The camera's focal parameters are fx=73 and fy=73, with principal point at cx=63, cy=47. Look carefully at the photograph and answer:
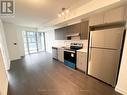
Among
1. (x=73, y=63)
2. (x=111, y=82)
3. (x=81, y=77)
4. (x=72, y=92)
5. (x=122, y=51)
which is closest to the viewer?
(x=122, y=51)

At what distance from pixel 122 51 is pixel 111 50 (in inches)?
9.8

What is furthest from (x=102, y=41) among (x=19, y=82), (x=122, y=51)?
(x=19, y=82)

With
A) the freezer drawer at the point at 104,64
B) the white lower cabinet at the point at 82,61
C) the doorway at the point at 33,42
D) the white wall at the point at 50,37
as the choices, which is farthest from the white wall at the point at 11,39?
the freezer drawer at the point at 104,64

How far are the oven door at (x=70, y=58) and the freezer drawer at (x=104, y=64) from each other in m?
0.83

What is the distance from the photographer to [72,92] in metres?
2.02

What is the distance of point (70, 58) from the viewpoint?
12.0 ft

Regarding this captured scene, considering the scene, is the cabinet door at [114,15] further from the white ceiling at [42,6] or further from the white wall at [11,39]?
the white wall at [11,39]

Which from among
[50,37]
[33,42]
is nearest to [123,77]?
[50,37]

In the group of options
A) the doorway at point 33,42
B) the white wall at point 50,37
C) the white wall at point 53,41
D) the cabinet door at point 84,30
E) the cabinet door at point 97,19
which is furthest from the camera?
the doorway at point 33,42

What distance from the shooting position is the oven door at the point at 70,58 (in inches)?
135

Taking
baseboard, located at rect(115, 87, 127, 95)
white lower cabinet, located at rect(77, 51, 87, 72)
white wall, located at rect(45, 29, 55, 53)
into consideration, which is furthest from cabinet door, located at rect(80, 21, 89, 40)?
white wall, located at rect(45, 29, 55, 53)

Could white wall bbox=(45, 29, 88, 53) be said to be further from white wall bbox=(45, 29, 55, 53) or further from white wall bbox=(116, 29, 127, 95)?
white wall bbox=(116, 29, 127, 95)

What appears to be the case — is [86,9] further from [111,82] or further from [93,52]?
[111,82]

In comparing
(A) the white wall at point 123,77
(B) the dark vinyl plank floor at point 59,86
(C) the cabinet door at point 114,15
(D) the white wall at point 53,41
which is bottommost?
(B) the dark vinyl plank floor at point 59,86
